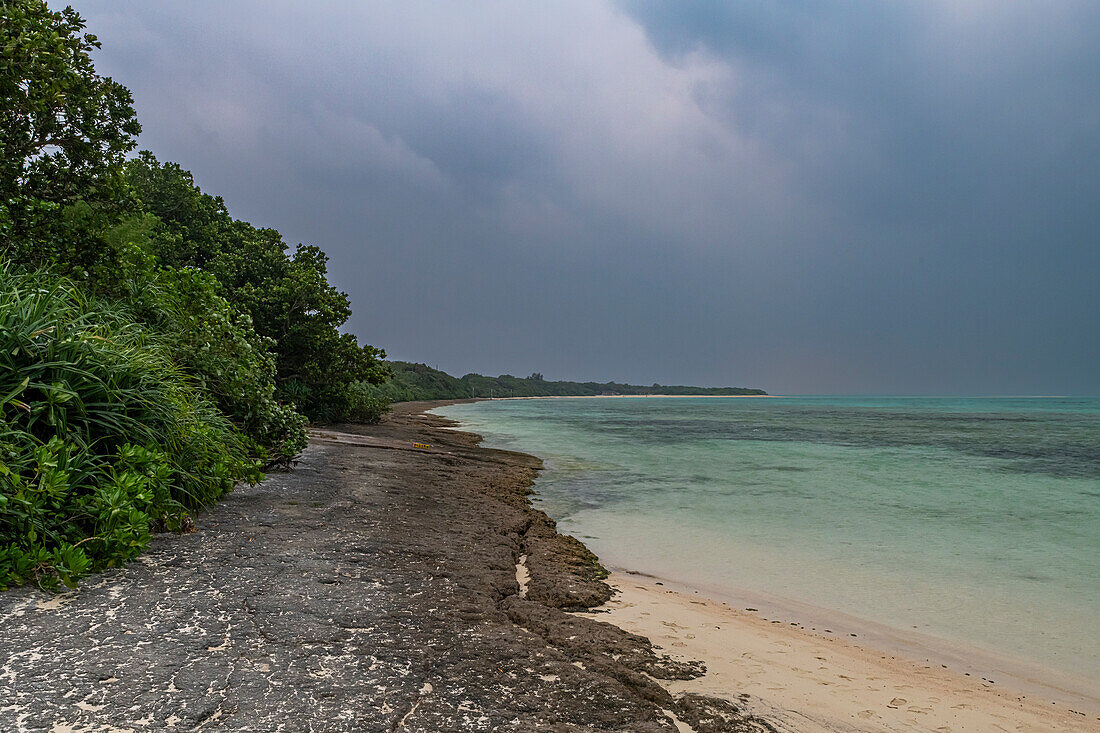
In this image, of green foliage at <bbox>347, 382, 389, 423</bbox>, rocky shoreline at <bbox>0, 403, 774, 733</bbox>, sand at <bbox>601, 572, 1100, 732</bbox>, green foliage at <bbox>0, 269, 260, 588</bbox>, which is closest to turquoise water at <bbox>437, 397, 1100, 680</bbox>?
sand at <bbox>601, 572, 1100, 732</bbox>

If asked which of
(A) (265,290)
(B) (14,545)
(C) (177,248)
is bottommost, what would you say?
(B) (14,545)

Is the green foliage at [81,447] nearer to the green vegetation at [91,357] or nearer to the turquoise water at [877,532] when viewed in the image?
the green vegetation at [91,357]

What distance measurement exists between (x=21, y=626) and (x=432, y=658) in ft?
6.32

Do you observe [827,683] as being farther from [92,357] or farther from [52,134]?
[52,134]

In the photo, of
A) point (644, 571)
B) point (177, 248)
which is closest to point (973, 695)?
point (644, 571)

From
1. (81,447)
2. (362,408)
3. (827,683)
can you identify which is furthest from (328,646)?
(362,408)

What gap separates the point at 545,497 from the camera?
10398 mm

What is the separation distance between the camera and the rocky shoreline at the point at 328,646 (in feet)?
7.53

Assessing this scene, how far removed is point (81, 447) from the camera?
13.6ft

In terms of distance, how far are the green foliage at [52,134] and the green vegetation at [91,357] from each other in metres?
0.02

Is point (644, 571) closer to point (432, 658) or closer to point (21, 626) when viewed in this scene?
point (432, 658)

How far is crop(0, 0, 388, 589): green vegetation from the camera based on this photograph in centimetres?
366

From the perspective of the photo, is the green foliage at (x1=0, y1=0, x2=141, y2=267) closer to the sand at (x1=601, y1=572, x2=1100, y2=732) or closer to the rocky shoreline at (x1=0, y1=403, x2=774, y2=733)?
the rocky shoreline at (x1=0, y1=403, x2=774, y2=733)

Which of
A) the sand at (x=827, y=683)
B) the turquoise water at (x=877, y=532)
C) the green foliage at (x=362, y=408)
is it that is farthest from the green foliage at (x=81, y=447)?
the green foliage at (x=362, y=408)
